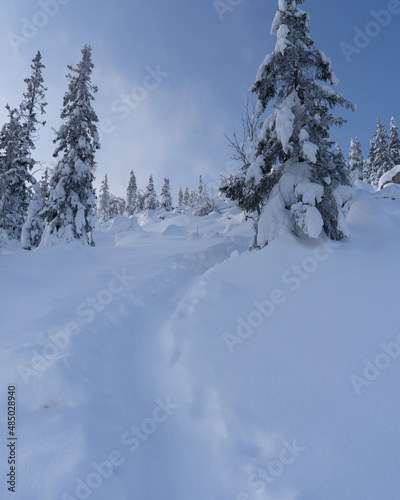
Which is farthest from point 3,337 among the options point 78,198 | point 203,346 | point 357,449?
point 78,198

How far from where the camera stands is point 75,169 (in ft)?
50.1

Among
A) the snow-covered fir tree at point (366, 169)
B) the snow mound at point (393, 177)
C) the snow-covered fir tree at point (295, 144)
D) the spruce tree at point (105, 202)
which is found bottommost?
the spruce tree at point (105, 202)

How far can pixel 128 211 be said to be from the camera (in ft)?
217

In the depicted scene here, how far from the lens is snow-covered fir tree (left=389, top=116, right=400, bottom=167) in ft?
130

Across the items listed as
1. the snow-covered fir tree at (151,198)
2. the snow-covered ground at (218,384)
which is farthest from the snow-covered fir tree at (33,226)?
the snow-covered fir tree at (151,198)

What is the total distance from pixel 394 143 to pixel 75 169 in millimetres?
46543

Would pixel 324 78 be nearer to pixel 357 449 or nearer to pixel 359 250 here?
pixel 359 250

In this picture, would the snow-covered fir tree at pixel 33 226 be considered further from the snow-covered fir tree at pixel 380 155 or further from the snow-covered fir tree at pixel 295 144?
the snow-covered fir tree at pixel 380 155

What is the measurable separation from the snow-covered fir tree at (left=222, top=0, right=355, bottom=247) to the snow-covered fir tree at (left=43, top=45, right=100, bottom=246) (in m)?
11.2

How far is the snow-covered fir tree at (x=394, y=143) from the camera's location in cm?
3950

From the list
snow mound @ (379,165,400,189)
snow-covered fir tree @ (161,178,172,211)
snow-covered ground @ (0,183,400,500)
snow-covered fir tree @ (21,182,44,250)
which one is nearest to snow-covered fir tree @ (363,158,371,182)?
snow mound @ (379,165,400,189)

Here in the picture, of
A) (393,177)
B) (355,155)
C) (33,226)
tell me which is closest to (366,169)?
(355,155)

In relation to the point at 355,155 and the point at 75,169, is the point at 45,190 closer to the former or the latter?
the point at 75,169

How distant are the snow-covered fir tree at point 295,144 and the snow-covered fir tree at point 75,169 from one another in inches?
441
